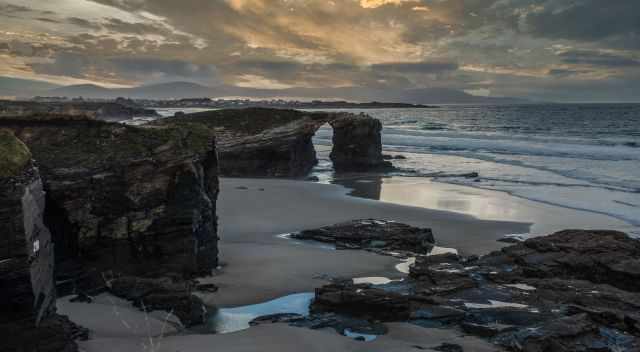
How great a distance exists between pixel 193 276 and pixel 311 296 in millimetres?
2326

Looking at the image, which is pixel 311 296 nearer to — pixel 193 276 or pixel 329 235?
pixel 193 276

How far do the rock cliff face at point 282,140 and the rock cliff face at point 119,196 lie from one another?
57.3ft

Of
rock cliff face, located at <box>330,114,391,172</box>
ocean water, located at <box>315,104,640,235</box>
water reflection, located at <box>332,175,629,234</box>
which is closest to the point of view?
water reflection, located at <box>332,175,629,234</box>

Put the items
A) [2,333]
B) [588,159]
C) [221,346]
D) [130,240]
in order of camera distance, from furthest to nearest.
Answer: [588,159] < [130,240] < [221,346] < [2,333]

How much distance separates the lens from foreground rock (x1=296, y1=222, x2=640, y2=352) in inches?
281

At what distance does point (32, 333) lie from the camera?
5711 mm

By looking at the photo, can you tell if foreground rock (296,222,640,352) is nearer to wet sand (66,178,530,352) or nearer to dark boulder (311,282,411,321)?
dark boulder (311,282,411,321)

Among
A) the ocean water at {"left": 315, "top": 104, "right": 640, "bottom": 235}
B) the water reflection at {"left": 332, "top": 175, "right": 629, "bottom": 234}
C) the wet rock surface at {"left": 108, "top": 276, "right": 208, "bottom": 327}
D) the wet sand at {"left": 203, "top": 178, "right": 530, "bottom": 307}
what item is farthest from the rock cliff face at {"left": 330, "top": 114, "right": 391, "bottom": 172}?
the wet rock surface at {"left": 108, "top": 276, "right": 208, "bottom": 327}

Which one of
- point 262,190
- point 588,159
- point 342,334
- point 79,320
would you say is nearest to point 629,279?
point 342,334

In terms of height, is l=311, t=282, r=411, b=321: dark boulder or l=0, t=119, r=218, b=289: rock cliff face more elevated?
l=0, t=119, r=218, b=289: rock cliff face

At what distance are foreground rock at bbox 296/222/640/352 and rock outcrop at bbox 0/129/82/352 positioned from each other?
13.3 feet

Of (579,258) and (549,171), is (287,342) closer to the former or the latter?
(579,258)

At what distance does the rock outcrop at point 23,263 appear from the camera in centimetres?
536

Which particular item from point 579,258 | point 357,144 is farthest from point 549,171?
point 579,258
